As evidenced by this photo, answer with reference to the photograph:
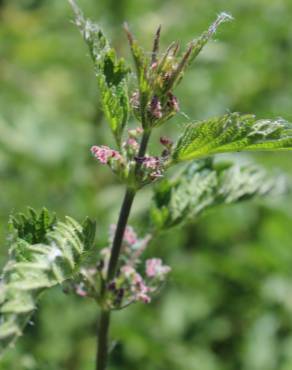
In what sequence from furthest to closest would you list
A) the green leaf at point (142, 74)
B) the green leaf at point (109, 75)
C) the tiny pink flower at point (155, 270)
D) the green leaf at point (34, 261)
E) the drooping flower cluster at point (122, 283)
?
the tiny pink flower at point (155, 270) < the drooping flower cluster at point (122, 283) < the green leaf at point (109, 75) < the green leaf at point (142, 74) < the green leaf at point (34, 261)

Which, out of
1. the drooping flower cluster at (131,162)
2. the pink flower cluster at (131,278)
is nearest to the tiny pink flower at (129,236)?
the pink flower cluster at (131,278)

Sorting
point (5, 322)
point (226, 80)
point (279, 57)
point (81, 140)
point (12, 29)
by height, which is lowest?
point (5, 322)

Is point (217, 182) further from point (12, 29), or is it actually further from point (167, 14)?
point (167, 14)

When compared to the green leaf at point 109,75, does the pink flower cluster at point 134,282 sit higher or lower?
lower

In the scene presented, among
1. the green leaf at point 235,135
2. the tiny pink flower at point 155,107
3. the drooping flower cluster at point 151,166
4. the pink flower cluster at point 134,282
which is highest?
the tiny pink flower at point 155,107

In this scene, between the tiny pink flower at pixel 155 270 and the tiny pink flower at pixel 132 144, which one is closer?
the tiny pink flower at pixel 132 144

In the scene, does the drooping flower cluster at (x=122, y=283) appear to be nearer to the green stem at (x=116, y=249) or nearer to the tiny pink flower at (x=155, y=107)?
the green stem at (x=116, y=249)

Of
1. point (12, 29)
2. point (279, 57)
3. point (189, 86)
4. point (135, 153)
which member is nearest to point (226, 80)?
point (189, 86)
